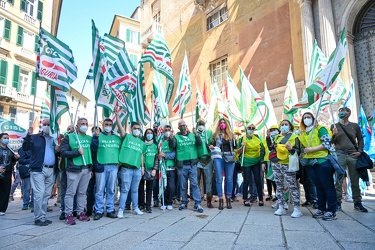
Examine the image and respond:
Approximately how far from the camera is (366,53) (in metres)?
11.0

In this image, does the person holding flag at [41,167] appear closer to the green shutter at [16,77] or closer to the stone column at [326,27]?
the stone column at [326,27]

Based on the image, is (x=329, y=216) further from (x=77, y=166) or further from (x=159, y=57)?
(x=159, y=57)

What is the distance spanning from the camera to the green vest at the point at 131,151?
17.9 ft

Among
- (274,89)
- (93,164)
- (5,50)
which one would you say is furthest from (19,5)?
(93,164)

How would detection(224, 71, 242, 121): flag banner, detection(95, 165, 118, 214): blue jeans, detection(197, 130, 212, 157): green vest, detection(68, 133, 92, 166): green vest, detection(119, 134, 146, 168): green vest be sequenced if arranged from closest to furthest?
1. detection(68, 133, 92, 166): green vest
2. detection(95, 165, 118, 214): blue jeans
3. detection(119, 134, 146, 168): green vest
4. detection(197, 130, 212, 157): green vest
5. detection(224, 71, 242, 121): flag banner

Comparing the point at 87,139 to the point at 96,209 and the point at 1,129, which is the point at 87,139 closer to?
the point at 96,209

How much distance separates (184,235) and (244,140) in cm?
327

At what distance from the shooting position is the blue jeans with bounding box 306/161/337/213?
4641 millimetres

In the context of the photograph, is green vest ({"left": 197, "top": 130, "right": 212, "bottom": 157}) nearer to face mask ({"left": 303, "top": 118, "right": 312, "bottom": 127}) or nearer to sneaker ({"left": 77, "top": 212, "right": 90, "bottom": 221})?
face mask ({"left": 303, "top": 118, "right": 312, "bottom": 127})

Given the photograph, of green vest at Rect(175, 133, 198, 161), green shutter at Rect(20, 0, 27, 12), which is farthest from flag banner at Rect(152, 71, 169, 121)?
green shutter at Rect(20, 0, 27, 12)

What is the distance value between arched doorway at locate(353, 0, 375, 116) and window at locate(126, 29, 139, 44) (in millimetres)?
23954

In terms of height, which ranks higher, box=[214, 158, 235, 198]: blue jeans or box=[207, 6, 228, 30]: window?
box=[207, 6, 228, 30]: window

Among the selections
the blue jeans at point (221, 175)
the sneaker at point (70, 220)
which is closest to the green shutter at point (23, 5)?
the sneaker at point (70, 220)

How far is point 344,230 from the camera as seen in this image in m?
3.84
